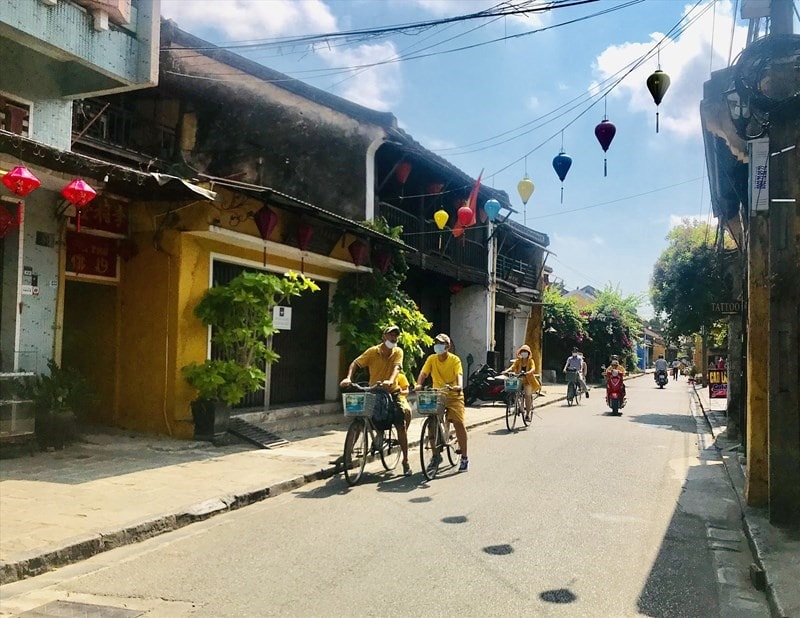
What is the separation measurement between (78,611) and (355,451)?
425cm

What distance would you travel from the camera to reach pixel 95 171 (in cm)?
823

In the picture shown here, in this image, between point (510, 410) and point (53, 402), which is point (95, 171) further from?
point (510, 410)

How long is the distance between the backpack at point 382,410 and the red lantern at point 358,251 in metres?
6.50

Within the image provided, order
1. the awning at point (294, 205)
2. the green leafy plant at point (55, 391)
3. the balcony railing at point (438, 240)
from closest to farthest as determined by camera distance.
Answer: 1. the green leafy plant at point (55, 391)
2. the awning at point (294, 205)
3. the balcony railing at point (438, 240)

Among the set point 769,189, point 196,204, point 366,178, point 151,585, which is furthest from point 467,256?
point 151,585

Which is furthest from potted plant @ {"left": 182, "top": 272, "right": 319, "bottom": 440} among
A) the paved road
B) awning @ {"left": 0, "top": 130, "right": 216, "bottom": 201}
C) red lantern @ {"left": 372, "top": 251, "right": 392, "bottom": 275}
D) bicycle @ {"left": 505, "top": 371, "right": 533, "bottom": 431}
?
bicycle @ {"left": 505, "top": 371, "right": 533, "bottom": 431}

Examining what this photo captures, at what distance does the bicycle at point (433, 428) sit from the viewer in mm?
8516

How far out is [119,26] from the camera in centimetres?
1034

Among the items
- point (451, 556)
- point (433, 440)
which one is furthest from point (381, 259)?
point (451, 556)

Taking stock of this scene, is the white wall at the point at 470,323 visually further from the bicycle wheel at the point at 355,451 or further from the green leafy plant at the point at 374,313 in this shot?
the bicycle wheel at the point at 355,451

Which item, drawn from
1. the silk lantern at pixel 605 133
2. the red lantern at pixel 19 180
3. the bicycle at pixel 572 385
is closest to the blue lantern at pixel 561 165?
the silk lantern at pixel 605 133

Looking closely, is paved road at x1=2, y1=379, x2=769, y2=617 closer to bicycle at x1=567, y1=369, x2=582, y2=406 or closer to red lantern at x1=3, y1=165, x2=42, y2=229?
red lantern at x1=3, y1=165, x2=42, y2=229

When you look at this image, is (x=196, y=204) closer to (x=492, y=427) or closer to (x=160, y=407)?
(x=160, y=407)

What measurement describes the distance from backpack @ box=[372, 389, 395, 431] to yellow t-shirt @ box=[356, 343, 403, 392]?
0.27 metres
